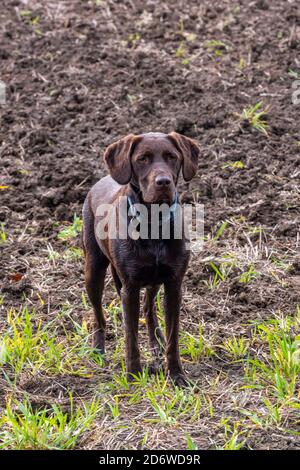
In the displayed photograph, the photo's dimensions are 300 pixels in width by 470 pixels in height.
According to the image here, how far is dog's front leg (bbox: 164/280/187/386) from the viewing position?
5395 millimetres

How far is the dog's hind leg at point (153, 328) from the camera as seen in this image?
5.83 meters

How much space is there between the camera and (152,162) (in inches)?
205

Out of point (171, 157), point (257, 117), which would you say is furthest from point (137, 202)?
point (257, 117)

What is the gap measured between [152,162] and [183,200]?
2673mm

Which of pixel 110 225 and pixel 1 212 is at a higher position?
pixel 110 225

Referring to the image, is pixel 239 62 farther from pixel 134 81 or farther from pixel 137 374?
pixel 137 374

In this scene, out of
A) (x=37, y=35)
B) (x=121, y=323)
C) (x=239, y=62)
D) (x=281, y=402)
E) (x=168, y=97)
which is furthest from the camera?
(x=37, y=35)

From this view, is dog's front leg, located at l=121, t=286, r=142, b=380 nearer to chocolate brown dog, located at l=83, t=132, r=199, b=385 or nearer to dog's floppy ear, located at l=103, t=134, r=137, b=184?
chocolate brown dog, located at l=83, t=132, r=199, b=385

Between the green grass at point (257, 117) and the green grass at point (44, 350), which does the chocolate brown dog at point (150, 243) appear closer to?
the green grass at point (44, 350)

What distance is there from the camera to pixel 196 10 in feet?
36.7

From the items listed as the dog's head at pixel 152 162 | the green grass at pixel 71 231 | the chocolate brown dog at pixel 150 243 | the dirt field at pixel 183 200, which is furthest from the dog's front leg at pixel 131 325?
the green grass at pixel 71 231

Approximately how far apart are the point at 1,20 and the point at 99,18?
48.2 inches

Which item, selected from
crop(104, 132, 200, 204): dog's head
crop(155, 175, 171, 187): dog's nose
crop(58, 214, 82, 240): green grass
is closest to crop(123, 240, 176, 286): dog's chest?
crop(104, 132, 200, 204): dog's head

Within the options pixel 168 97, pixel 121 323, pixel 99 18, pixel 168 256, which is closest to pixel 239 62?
pixel 168 97
